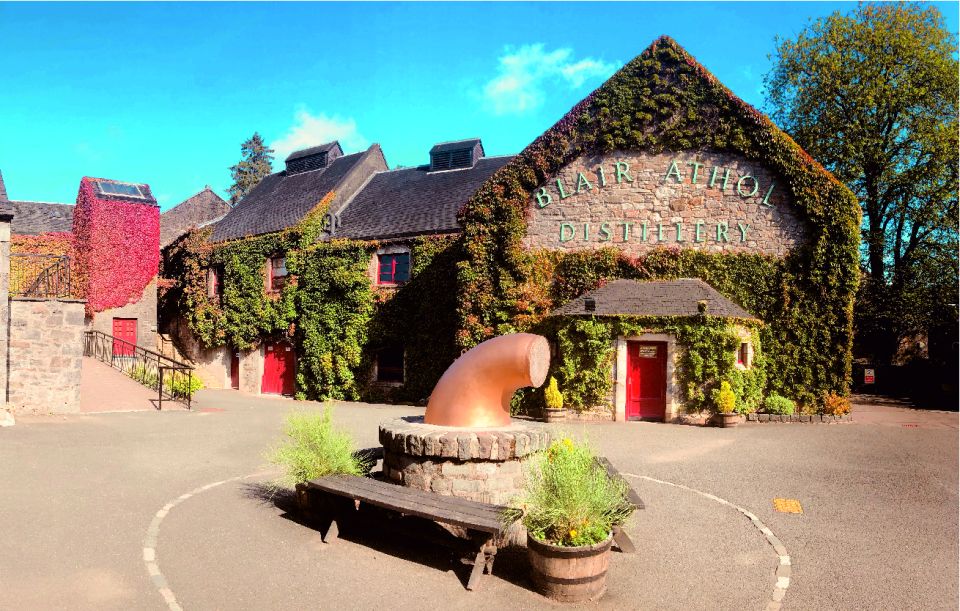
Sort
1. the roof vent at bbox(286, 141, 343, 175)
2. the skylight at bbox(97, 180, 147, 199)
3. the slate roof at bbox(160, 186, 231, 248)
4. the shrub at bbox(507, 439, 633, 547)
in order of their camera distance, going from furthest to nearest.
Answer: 1. the slate roof at bbox(160, 186, 231, 248)
2. the roof vent at bbox(286, 141, 343, 175)
3. the skylight at bbox(97, 180, 147, 199)
4. the shrub at bbox(507, 439, 633, 547)

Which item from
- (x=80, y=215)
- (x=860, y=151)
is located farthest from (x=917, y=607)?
(x=80, y=215)

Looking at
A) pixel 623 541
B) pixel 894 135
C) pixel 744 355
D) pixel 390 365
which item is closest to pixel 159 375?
pixel 390 365

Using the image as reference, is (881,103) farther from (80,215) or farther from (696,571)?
(80,215)

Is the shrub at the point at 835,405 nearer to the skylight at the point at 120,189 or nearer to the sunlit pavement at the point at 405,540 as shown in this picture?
the sunlit pavement at the point at 405,540

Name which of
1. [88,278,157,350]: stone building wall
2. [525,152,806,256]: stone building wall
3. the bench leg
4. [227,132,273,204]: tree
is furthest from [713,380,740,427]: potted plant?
[227,132,273,204]: tree

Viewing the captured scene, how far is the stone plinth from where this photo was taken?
6.71 metres

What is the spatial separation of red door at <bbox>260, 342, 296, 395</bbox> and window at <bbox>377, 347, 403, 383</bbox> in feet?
14.0

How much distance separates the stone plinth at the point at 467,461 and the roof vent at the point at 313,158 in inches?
981

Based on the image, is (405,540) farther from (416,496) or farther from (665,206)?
(665,206)

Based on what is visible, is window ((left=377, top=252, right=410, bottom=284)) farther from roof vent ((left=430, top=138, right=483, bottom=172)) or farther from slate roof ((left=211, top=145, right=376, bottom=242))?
roof vent ((left=430, top=138, right=483, bottom=172))

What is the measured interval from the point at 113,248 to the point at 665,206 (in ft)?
75.8

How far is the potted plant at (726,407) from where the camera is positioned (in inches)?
602

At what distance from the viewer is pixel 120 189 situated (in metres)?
29.2

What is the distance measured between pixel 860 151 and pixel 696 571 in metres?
24.1
